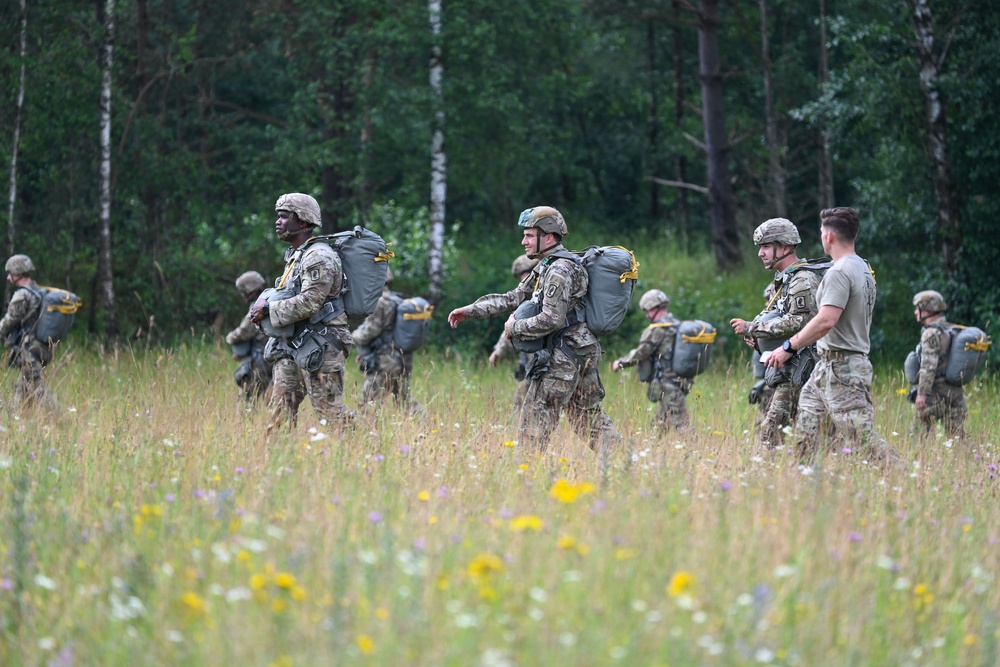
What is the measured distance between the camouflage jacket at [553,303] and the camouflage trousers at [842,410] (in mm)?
1552

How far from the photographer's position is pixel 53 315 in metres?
10.4

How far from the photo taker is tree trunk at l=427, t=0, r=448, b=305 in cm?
1861

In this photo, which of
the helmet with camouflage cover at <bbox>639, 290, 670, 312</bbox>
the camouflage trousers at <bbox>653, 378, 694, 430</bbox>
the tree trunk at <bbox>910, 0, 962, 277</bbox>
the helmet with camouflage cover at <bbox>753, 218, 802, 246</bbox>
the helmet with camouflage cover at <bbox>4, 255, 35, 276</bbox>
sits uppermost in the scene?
the tree trunk at <bbox>910, 0, 962, 277</bbox>

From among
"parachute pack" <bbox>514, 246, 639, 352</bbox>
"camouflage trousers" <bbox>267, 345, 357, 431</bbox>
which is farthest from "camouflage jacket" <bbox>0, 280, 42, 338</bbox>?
"parachute pack" <bbox>514, 246, 639, 352</bbox>

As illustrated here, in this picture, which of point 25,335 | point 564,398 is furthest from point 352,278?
point 25,335

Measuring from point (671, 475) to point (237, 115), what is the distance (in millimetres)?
17864

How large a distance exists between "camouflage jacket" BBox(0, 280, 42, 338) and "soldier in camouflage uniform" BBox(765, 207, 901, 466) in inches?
272

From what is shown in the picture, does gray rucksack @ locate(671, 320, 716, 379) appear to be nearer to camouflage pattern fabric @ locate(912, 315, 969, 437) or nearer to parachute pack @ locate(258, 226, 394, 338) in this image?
camouflage pattern fabric @ locate(912, 315, 969, 437)

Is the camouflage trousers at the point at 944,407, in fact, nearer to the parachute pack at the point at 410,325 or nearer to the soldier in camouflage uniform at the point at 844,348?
the soldier in camouflage uniform at the point at 844,348

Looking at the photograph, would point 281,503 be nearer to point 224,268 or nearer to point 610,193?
point 224,268

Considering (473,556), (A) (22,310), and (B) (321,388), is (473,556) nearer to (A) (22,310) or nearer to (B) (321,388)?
(B) (321,388)

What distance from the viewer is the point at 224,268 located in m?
19.6

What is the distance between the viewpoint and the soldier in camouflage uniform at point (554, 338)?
7.66 metres

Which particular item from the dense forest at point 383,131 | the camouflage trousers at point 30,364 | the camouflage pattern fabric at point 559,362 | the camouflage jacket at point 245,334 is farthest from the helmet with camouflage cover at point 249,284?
the dense forest at point 383,131
